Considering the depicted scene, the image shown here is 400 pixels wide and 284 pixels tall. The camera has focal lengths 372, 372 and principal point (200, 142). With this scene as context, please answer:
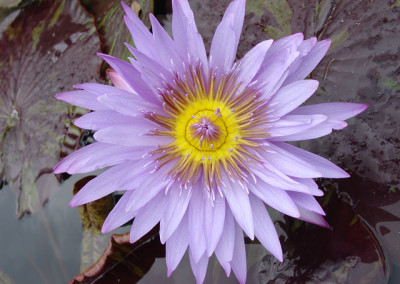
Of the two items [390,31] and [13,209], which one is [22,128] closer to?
[13,209]

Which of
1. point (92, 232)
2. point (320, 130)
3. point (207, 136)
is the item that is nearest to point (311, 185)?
point (320, 130)

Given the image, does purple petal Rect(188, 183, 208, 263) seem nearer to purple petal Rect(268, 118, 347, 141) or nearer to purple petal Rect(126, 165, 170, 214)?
purple petal Rect(126, 165, 170, 214)

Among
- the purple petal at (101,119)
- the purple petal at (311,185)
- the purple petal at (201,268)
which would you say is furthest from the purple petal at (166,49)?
the purple petal at (201,268)

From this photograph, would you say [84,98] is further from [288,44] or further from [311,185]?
[311,185]

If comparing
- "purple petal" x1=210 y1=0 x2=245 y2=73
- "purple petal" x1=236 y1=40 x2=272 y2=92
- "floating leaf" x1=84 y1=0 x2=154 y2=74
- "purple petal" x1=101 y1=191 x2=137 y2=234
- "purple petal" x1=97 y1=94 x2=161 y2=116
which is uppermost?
"floating leaf" x1=84 y1=0 x2=154 y2=74

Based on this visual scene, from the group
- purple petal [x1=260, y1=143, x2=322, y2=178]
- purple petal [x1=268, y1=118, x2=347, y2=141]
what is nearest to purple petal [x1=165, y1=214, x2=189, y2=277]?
purple petal [x1=260, y1=143, x2=322, y2=178]

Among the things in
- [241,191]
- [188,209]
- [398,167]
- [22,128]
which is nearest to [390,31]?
[398,167]
